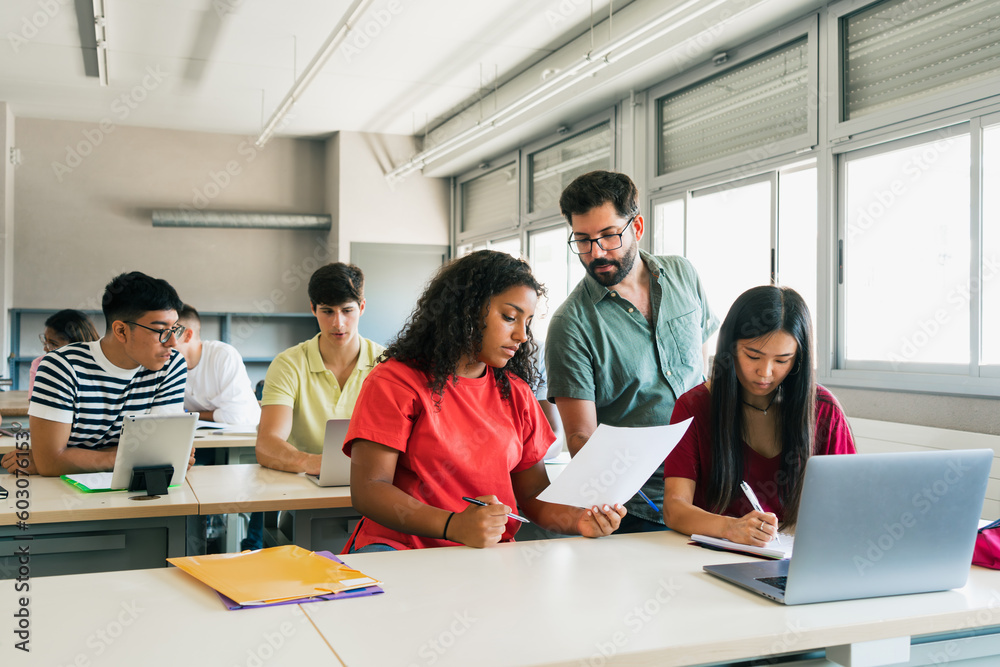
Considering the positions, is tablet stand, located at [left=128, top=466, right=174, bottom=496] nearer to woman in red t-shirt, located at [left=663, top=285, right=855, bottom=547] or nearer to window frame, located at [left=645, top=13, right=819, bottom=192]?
woman in red t-shirt, located at [left=663, top=285, right=855, bottom=547]

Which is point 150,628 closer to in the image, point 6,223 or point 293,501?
point 293,501

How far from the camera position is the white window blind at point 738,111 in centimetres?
421

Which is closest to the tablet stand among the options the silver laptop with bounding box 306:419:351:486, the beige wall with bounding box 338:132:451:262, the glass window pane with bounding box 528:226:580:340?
the silver laptop with bounding box 306:419:351:486

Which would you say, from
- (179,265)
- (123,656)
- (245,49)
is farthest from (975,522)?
(179,265)

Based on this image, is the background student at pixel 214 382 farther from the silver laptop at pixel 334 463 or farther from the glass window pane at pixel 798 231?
the glass window pane at pixel 798 231

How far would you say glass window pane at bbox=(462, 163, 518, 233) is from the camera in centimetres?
755

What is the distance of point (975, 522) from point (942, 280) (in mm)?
2421

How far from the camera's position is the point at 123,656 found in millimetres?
1080

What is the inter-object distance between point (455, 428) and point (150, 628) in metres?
0.79

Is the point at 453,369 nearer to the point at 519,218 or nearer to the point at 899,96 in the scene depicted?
the point at 899,96

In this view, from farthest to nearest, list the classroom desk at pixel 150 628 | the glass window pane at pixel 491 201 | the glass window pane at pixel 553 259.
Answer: the glass window pane at pixel 491 201 → the glass window pane at pixel 553 259 → the classroom desk at pixel 150 628

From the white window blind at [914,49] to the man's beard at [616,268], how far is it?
2040 mm

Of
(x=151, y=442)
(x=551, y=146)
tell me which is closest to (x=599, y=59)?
(x=551, y=146)

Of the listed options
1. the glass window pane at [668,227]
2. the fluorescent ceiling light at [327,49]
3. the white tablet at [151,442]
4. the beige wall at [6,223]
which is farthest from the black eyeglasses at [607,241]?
the beige wall at [6,223]
